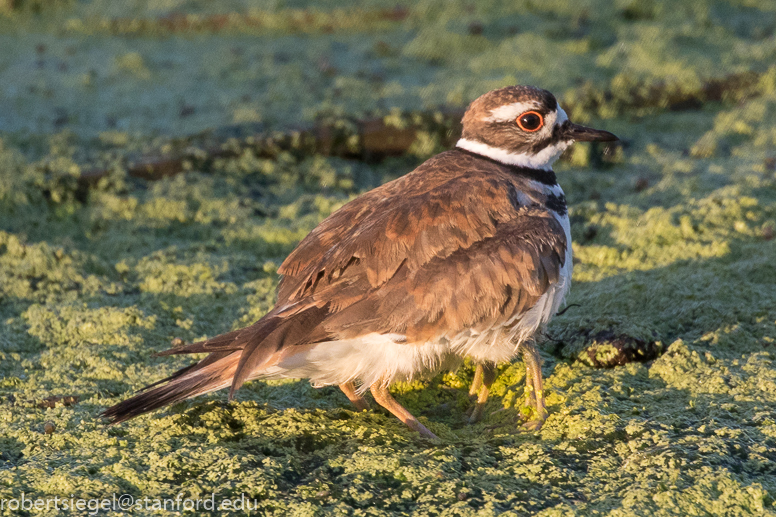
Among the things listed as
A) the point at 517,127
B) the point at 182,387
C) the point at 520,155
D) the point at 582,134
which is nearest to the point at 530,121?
the point at 517,127

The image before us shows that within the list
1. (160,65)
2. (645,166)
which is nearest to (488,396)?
(645,166)

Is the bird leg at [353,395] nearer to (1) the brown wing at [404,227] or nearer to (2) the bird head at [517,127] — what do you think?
(1) the brown wing at [404,227]

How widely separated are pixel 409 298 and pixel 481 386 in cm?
77

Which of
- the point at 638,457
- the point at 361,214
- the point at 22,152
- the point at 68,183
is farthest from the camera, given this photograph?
the point at 22,152

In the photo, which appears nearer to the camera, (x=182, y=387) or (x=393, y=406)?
(x=182, y=387)

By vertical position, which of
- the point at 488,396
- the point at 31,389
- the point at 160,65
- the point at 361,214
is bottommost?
the point at 488,396

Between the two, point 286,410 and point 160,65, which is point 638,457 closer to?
point 286,410

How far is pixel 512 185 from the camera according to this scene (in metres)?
4.02

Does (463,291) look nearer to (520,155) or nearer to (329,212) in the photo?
(520,155)

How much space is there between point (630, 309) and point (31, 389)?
3.30 meters

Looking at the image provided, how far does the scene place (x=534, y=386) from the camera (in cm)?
381

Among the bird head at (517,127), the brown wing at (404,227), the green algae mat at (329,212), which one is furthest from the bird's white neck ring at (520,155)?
the green algae mat at (329,212)

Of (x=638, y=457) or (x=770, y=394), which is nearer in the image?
(x=638, y=457)

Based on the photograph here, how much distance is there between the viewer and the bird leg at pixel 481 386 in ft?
13.0
